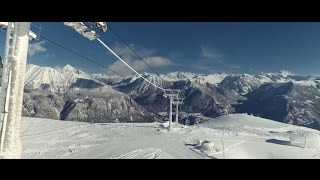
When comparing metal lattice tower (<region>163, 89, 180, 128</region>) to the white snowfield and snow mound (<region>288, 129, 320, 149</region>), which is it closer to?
the white snowfield

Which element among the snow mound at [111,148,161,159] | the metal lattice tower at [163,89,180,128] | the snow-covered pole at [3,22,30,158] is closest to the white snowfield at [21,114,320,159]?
the snow mound at [111,148,161,159]

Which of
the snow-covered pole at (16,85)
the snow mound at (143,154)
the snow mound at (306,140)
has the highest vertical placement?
the snow-covered pole at (16,85)

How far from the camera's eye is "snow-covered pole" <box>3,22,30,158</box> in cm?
1190

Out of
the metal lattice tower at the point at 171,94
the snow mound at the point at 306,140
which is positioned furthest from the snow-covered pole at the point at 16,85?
the metal lattice tower at the point at 171,94

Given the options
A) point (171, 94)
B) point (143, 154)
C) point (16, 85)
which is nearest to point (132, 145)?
point (143, 154)

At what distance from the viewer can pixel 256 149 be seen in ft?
114

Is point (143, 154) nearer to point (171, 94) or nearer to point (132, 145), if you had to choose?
point (132, 145)

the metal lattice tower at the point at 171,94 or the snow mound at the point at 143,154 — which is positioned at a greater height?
the metal lattice tower at the point at 171,94

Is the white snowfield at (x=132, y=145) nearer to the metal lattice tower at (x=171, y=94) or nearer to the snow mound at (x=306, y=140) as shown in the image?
the snow mound at (x=306, y=140)

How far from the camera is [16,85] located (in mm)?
12195

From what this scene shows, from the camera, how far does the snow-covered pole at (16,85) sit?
11898 millimetres
